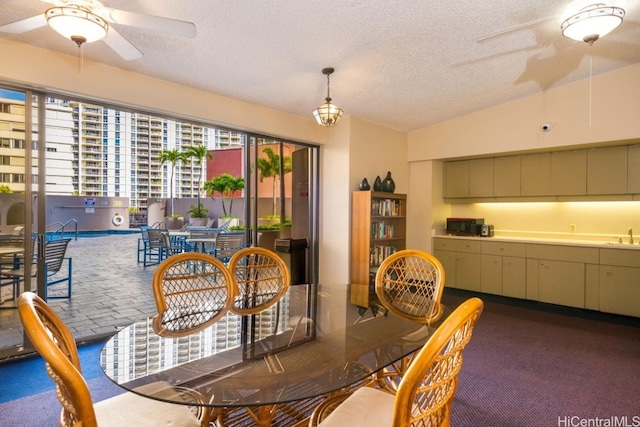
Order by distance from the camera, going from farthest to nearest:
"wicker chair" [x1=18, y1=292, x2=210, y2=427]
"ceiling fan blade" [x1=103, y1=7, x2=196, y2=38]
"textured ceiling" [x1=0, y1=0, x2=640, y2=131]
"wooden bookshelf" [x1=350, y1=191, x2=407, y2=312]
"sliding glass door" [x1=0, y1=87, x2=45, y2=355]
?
"wooden bookshelf" [x1=350, y1=191, x2=407, y2=312]
"sliding glass door" [x1=0, y1=87, x2=45, y2=355]
"textured ceiling" [x1=0, y1=0, x2=640, y2=131]
"ceiling fan blade" [x1=103, y1=7, x2=196, y2=38]
"wicker chair" [x1=18, y1=292, x2=210, y2=427]

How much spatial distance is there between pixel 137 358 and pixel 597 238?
5.62 m

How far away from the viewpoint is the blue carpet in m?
2.44

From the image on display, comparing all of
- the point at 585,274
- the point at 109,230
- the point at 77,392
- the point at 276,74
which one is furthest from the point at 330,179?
the point at 77,392

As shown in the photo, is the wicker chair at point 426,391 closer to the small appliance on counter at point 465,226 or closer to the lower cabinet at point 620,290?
the lower cabinet at point 620,290

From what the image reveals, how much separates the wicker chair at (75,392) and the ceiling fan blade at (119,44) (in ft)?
5.36

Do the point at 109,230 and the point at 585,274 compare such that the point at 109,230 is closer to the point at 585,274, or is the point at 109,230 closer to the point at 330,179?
the point at 330,179

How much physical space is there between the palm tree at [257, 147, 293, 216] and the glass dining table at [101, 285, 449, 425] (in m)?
2.96

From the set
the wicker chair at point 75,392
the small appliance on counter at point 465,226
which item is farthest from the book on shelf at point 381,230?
the wicker chair at point 75,392

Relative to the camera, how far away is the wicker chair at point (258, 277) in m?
2.50

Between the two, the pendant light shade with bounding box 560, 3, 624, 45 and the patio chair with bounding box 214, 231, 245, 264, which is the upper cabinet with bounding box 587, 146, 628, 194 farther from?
the patio chair with bounding box 214, 231, 245, 264

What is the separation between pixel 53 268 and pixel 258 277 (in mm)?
2183

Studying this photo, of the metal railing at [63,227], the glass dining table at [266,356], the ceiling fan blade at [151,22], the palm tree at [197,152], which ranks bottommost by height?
the glass dining table at [266,356]

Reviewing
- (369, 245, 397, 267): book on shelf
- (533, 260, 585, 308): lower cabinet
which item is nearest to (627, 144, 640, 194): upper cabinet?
(533, 260, 585, 308): lower cabinet

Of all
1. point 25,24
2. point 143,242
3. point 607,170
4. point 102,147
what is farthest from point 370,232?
point 25,24
